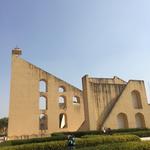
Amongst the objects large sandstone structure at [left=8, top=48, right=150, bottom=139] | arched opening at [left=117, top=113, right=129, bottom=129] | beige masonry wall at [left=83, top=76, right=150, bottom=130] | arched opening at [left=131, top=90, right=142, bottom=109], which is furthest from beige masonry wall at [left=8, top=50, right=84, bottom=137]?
arched opening at [left=131, top=90, right=142, bottom=109]

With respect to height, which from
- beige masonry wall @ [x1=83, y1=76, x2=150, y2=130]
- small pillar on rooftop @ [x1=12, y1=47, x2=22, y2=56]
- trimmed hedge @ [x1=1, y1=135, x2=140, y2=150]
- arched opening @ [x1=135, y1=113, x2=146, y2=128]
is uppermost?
small pillar on rooftop @ [x1=12, y1=47, x2=22, y2=56]

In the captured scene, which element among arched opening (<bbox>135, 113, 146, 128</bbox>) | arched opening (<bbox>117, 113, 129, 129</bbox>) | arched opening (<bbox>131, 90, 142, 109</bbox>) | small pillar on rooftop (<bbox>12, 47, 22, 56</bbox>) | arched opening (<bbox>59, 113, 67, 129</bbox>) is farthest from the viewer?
arched opening (<bbox>59, 113, 67, 129</bbox>)

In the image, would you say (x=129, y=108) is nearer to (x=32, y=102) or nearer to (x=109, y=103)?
(x=109, y=103)

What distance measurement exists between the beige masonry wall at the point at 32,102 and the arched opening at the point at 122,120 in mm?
6526

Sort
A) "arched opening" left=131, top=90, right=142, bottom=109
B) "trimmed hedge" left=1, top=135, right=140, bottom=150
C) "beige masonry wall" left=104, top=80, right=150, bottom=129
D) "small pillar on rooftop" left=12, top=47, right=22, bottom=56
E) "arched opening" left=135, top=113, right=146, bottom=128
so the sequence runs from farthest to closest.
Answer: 1. "small pillar on rooftop" left=12, top=47, right=22, bottom=56
2. "arched opening" left=131, top=90, right=142, bottom=109
3. "arched opening" left=135, top=113, right=146, bottom=128
4. "beige masonry wall" left=104, top=80, right=150, bottom=129
5. "trimmed hedge" left=1, top=135, right=140, bottom=150

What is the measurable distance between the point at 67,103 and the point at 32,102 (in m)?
5.23

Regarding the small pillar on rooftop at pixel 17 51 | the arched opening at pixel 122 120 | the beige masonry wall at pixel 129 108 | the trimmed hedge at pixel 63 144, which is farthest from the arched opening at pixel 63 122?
the trimmed hedge at pixel 63 144

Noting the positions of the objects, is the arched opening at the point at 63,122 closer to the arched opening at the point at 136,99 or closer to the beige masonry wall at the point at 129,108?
the beige masonry wall at the point at 129,108

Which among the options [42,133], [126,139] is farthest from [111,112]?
[126,139]

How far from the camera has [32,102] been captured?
2703 centimetres

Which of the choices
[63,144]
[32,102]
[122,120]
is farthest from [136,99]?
[63,144]

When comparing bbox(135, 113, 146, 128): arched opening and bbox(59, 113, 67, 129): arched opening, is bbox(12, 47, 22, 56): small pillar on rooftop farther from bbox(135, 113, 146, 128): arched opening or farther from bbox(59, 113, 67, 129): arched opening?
bbox(135, 113, 146, 128): arched opening

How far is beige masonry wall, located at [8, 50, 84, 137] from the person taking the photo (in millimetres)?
25891

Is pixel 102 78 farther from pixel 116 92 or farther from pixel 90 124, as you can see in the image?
pixel 90 124
